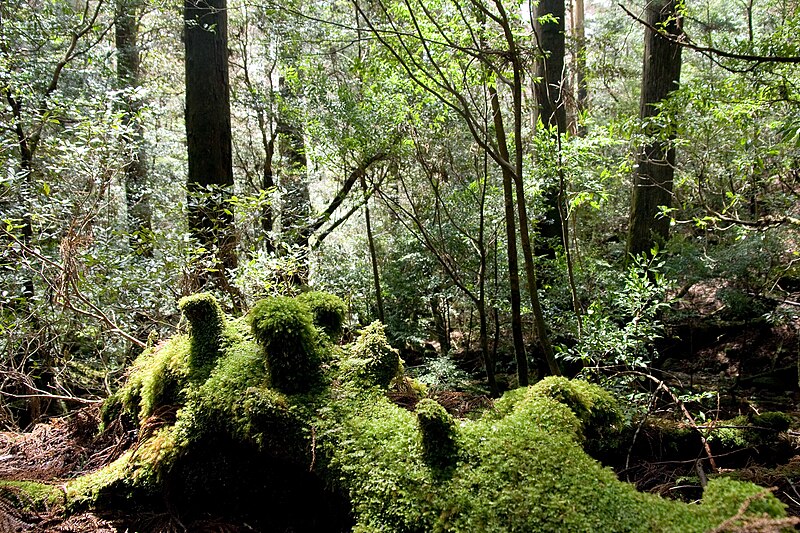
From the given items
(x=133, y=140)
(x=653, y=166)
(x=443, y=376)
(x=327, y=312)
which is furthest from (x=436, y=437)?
(x=653, y=166)

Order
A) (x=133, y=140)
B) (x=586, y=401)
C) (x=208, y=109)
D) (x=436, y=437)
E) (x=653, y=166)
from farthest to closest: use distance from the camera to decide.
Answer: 1. (x=653, y=166)
2. (x=208, y=109)
3. (x=133, y=140)
4. (x=586, y=401)
5. (x=436, y=437)

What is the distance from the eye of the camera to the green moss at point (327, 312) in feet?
9.06

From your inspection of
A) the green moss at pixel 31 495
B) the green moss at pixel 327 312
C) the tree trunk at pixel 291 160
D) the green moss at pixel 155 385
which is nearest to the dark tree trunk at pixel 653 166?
the tree trunk at pixel 291 160

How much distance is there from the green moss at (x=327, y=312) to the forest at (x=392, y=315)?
1cm

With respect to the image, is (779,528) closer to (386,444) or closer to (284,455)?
(386,444)

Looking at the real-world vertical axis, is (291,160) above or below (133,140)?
above

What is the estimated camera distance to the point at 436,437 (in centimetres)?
186

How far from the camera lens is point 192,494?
239 centimetres

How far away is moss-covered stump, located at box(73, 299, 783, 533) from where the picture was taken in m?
1.59

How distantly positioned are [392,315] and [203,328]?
514 cm

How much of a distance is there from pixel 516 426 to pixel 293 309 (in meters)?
1.28

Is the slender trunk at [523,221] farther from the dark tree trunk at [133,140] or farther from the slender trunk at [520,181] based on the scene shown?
the dark tree trunk at [133,140]

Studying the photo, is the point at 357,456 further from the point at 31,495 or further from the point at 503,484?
the point at 31,495

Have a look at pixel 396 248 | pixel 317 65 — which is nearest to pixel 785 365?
pixel 396 248
